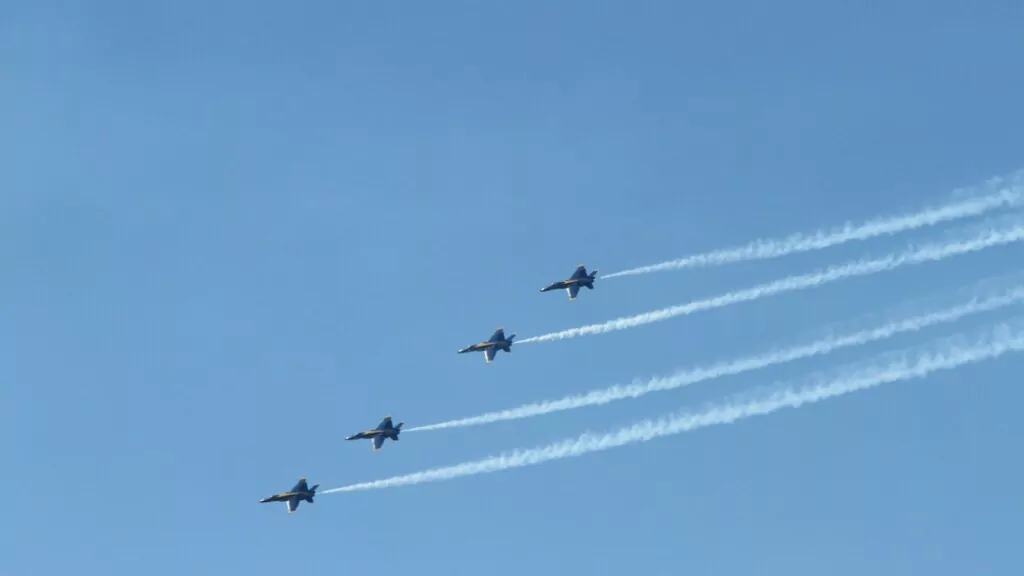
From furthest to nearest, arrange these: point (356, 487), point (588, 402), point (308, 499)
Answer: point (308, 499), point (356, 487), point (588, 402)

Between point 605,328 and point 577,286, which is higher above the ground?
point 577,286

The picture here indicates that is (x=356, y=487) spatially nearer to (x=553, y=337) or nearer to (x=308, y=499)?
(x=308, y=499)

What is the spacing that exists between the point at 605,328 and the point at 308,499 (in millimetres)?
28382

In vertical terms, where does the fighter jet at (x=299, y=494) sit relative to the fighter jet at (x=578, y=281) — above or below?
below

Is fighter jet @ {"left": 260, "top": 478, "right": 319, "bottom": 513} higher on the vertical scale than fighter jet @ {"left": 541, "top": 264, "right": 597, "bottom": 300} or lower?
lower

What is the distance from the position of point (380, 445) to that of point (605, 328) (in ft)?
80.9

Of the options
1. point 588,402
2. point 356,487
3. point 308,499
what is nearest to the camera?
point 588,402

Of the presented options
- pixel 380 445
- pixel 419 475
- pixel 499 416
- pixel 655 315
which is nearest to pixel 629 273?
pixel 655 315

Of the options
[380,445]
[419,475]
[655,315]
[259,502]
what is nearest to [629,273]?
[655,315]

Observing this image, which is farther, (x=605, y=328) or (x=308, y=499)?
(x=308, y=499)

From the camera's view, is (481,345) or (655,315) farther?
(481,345)

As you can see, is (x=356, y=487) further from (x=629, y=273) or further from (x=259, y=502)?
(x=629, y=273)

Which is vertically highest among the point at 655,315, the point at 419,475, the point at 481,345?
the point at 481,345

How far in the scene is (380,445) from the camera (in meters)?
113
